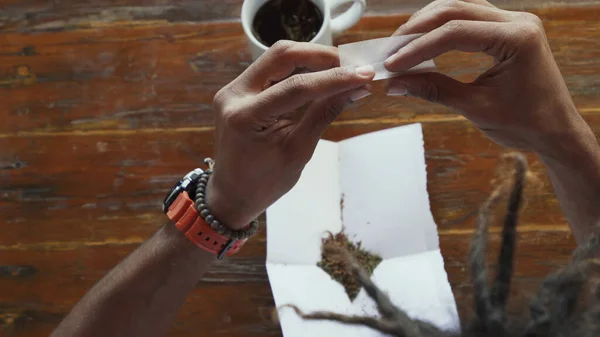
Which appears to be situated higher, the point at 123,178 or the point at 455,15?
the point at 455,15

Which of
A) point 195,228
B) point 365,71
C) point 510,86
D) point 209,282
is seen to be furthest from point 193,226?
point 510,86

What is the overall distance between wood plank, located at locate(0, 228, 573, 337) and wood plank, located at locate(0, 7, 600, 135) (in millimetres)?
184

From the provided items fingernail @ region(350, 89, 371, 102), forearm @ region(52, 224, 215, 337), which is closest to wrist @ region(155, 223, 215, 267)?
forearm @ region(52, 224, 215, 337)

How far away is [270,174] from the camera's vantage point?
21.4 inches

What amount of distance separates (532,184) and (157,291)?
0.48 meters

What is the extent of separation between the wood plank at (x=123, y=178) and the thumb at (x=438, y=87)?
0.60ft

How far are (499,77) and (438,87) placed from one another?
56 millimetres

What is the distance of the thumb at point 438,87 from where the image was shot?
51 cm

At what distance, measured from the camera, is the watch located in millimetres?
558

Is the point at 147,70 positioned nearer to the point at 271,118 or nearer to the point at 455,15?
the point at 271,118

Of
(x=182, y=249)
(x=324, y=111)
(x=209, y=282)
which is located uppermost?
(x=324, y=111)

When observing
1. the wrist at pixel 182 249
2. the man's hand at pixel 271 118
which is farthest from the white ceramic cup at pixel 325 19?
the wrist at pixel 182 249

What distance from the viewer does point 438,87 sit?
0.51 m

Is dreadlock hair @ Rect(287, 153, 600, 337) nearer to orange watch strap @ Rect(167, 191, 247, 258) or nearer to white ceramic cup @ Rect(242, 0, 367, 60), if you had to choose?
orange watch strap @ Rect(167, 191, 247, 258)
